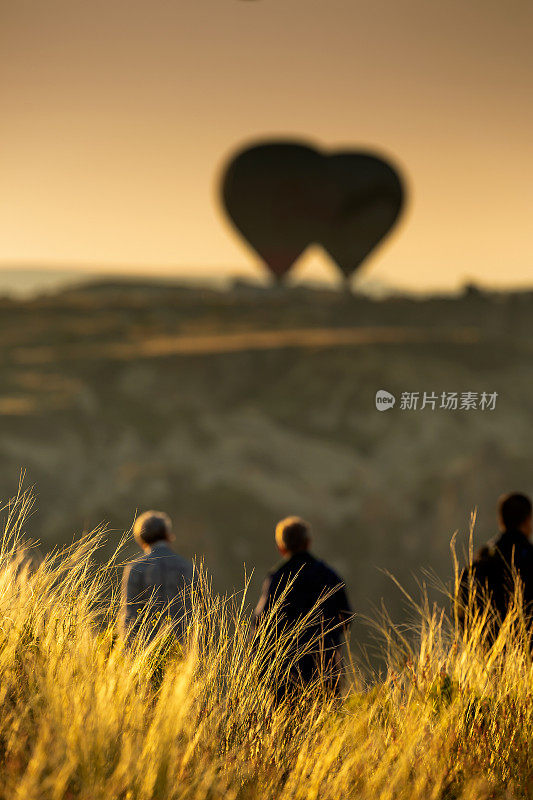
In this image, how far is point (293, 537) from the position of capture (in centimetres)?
444

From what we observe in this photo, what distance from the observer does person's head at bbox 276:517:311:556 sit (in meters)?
4.44

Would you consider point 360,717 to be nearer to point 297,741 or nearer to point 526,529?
point 297,741

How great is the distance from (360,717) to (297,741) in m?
0.33

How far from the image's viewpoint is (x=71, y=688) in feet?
10.00

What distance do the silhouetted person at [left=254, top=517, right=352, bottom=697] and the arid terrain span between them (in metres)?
28.6

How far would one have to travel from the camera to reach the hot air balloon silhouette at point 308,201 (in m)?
57.2

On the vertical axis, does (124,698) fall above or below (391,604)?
above

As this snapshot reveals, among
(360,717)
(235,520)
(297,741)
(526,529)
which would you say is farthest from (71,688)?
(235,520)
